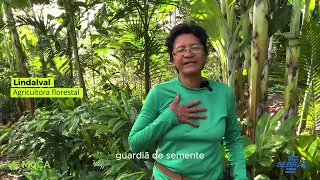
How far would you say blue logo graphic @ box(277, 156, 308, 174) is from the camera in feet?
6.64

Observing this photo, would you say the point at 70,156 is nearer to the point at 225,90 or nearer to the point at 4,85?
the point at 225,90

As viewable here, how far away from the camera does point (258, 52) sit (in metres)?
1.97

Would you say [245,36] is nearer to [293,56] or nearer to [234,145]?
[293,56]

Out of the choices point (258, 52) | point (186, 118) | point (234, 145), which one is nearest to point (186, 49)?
point (186, 118)

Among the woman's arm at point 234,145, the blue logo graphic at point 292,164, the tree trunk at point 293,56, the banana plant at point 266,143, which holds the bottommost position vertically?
the blue logo graphic at point 292,164

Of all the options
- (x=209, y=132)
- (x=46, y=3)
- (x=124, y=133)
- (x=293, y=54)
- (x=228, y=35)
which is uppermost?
(x=46, y=3)

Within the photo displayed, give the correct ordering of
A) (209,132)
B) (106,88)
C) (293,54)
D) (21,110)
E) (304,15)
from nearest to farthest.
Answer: (209,132)
(293,54)
(304,15)
(106,88)
(21,110)

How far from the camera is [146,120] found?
1067 mm

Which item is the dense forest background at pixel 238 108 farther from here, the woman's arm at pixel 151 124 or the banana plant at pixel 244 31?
the woman's arm at pixel 151 124

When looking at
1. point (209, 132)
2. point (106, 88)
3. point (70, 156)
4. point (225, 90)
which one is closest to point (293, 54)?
point (225, 90)

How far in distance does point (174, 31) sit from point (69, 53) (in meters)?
2.88

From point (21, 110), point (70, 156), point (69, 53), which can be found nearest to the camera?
point (70, 156)

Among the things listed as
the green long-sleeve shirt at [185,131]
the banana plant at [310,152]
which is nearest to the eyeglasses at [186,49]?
the green long-sleeve shirt at [185,131]

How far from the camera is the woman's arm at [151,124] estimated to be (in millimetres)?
1020
